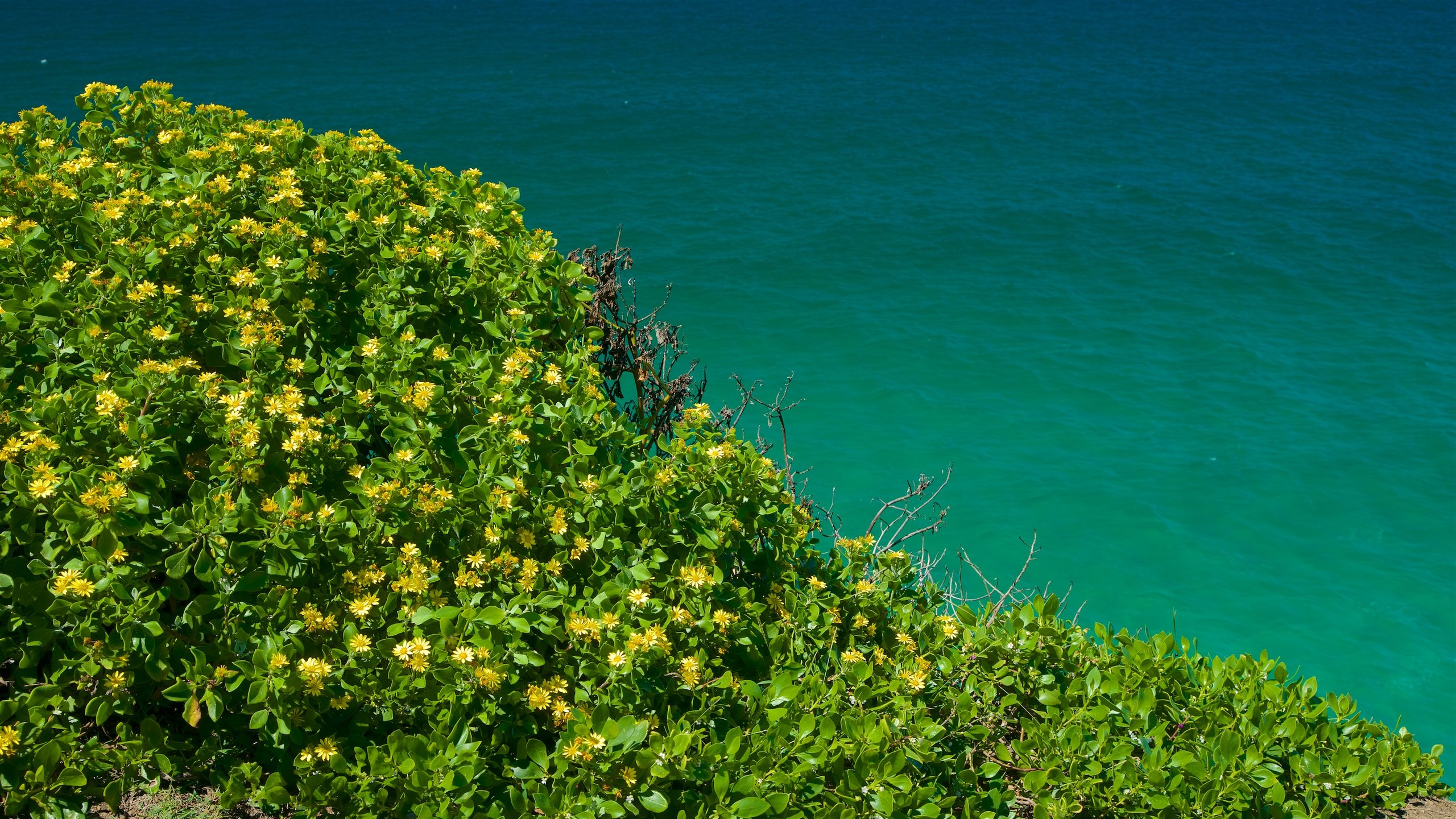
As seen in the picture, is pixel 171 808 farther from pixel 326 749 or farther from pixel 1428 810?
pixel 1428 810

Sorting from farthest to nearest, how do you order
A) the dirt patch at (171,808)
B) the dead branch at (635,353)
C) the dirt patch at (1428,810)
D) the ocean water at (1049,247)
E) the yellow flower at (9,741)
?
the ocean water at (1049,247)
the dead branch at (635,353)
the dirt patch at (1428,810)
the dirt patch at (171,808)
the yellow flower at (9,741)

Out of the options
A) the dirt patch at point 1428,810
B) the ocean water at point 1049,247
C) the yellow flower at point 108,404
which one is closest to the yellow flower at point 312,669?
the yellow flower at point 108,404

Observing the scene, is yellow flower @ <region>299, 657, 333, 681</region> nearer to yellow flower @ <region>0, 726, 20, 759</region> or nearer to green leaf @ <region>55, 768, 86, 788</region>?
green leaf @ <region>55, 768, 86, 788</region>

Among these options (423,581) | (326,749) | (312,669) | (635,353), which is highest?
(635,353)

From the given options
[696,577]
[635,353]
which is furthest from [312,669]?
[635,353]

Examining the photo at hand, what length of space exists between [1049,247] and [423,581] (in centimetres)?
1782

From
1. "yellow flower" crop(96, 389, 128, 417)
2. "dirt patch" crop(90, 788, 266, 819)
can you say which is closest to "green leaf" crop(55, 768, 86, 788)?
"dirt patch" crop(90, 788, 266, 819)

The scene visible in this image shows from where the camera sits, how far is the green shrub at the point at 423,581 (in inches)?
128

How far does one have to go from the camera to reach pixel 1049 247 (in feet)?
63.7

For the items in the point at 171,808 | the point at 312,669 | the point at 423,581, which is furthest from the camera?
the point at 171,808

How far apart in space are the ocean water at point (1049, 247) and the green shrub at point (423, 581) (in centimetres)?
486

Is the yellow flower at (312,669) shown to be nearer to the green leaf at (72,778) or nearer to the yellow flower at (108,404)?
the green leaf at (72,778)

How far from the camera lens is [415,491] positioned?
11.5ft

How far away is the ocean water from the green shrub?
15.9 feet
